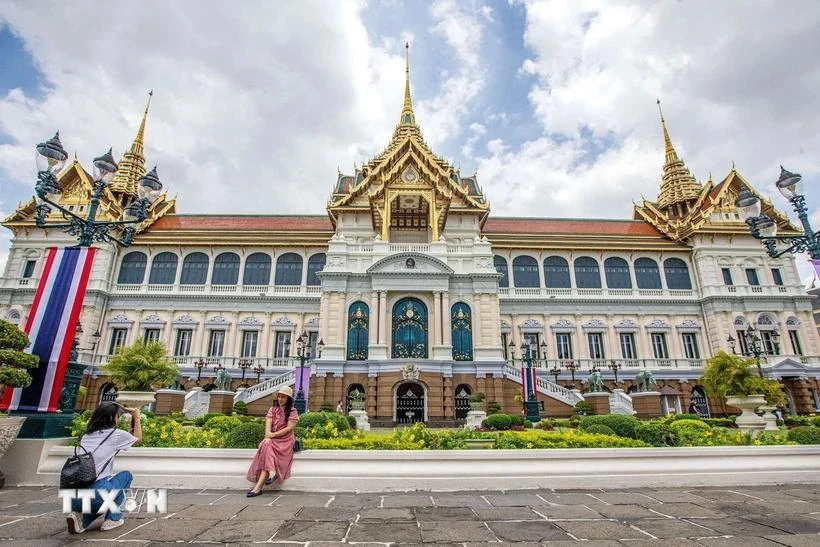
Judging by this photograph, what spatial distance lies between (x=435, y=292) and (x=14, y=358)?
18.6 meters

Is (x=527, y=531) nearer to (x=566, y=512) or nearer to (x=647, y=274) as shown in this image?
(x=566, y=512)

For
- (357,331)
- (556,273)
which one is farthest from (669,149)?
(357,331)

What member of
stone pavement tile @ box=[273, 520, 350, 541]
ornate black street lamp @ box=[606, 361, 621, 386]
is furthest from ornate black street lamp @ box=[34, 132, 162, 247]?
ornate black street lamp @ box=[606, 361, 621, 386]

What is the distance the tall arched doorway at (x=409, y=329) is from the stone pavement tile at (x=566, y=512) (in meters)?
17.3

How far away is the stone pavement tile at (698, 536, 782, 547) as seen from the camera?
4223 millimetres

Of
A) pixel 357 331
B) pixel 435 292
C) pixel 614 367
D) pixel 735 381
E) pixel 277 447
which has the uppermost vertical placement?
pixel 435 292

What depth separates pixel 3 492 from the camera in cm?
643

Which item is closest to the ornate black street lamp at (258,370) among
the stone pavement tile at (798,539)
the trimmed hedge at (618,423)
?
the trimmed hedge at (618,423)

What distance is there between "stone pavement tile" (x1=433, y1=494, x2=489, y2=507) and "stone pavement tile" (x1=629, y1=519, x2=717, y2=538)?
1979mm

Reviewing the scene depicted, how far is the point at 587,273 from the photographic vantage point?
32.4 m

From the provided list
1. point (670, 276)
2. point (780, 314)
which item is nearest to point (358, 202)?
A: point (670, 276)

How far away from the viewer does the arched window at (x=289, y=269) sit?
31.6m

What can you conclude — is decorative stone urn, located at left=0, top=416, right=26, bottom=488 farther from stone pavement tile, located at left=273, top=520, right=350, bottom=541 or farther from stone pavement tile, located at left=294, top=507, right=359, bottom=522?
stone pavement tile, located at left=273, top=520, right=350, bottom=541

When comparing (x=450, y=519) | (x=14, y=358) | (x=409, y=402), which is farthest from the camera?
(x=409, y=402)
